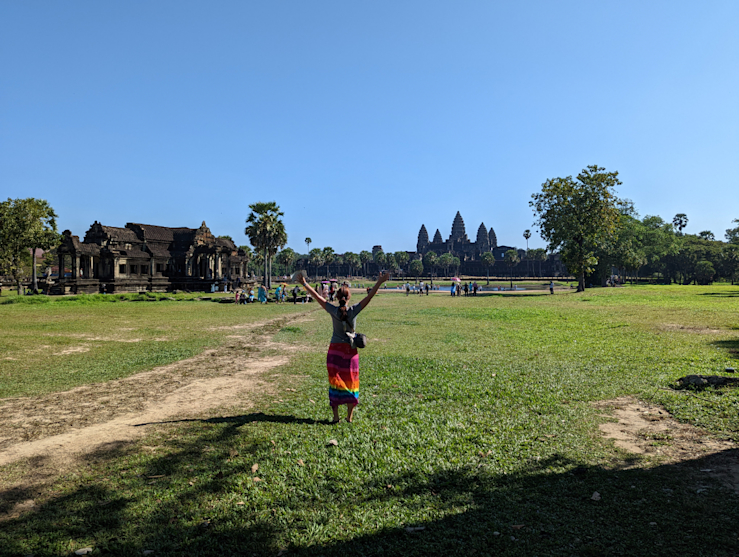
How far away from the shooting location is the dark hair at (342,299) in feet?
19.2

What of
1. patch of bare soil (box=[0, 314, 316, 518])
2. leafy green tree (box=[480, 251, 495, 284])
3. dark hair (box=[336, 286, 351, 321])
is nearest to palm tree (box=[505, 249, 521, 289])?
leafy green tree (box=[480, 251, 495, 284])

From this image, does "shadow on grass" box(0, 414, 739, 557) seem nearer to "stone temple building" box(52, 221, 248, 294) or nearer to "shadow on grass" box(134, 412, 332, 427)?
"shadow on grass" box(134, 412, 332, 427)

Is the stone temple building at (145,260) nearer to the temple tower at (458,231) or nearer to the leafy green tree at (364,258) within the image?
the leafy green tree at (364,258)

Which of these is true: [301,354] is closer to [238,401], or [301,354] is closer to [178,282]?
[238,401]

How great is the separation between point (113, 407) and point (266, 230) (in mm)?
50760

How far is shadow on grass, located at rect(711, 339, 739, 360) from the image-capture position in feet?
34.7

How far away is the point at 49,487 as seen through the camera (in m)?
4.24

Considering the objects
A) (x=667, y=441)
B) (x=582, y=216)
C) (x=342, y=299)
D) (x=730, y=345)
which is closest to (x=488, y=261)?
(x=582, y=216)

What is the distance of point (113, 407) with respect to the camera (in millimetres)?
7059

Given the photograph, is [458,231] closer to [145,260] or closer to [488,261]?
[488,261]

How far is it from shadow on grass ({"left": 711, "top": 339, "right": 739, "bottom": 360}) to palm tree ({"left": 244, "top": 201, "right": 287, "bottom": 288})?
49753 millimetres

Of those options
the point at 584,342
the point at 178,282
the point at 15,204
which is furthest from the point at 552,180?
the point at 15,204

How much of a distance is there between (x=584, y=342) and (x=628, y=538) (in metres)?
11.0

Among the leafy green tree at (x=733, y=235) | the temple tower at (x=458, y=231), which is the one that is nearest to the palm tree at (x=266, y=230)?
the leafy green tree at (x=733, y=235)
